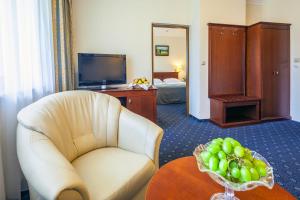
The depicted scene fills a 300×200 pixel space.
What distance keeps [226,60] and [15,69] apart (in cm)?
394

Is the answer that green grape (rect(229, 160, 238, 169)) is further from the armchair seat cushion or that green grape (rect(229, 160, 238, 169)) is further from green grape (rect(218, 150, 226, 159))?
the armchair seat cushion

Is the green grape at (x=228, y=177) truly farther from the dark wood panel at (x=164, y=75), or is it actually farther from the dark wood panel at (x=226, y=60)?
the dark wood panel at (x=164, y=75)

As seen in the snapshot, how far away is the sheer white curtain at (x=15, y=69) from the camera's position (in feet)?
5.79

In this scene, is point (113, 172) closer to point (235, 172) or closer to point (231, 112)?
point (235, 172)

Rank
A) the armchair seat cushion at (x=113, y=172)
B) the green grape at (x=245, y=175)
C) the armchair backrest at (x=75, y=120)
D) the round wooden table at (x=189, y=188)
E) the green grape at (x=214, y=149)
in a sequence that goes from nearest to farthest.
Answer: the green grape at (x=245, y=175) < the green grape at (x=214, y=149) < the round wooden table at (x=189, y=188) < the armchair seat cushion at (x=113, y=172) < the armchair backrest at (x=75, y=120)

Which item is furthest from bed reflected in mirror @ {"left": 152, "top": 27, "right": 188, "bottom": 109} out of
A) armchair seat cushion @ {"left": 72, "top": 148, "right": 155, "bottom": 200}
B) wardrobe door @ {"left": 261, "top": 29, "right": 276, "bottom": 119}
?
armchair seat cushion @ {"left": 72, "top": 148, "right": 155, "bottom": 200}

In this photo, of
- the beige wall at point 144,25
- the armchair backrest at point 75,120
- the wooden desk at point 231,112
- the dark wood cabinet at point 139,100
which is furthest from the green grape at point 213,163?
the beige wall at point 144,25

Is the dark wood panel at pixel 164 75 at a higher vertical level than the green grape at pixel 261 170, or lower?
higher

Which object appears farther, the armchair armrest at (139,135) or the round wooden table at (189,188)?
the armchair armrest at (139,135)

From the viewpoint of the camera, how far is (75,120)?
6.06 feet

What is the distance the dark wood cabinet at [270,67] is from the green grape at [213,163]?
3993 mm

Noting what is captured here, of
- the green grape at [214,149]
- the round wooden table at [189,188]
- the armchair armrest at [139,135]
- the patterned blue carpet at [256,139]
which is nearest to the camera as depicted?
the green grape at [214,149]

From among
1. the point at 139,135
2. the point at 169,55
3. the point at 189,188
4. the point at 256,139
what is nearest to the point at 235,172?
the point at 189,188

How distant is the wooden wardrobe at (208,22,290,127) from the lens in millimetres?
4344
